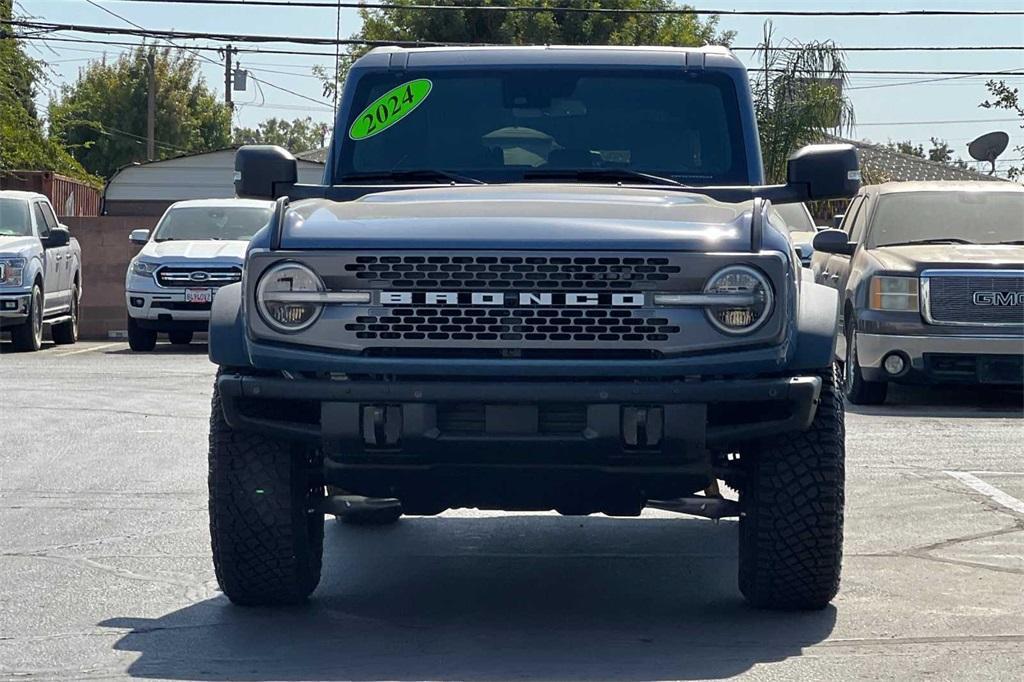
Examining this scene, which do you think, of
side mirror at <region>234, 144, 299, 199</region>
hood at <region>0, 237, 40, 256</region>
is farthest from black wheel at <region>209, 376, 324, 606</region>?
hood at <region>0, 237, 40, 256</region>

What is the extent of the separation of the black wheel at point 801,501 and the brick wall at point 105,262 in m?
22.3

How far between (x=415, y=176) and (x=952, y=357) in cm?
796

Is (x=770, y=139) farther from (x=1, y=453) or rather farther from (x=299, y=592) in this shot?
(x=299, y=592)

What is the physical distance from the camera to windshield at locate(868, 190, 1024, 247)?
595 inches

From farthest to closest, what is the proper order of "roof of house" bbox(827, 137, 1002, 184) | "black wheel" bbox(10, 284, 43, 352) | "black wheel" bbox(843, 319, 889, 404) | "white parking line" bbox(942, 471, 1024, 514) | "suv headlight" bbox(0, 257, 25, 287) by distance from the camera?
"roof of house" bbox(827, 137, 1002, 184)
"black wheel" bbox(10, 284, 43, 352)
"suv headlight" bbox(0, 257, 25, 287)
"black wheel" bbox(843, 319, 889, 404)
"white parking line" bbox(942, 471, 1024, 514)

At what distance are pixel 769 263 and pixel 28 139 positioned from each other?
45288 mm

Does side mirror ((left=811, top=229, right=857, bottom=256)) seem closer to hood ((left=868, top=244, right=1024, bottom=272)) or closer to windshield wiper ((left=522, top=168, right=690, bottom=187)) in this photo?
windshield wiper ((left=522, top=168, right=690, bottom=187))

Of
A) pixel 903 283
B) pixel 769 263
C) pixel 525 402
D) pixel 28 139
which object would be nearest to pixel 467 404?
pixel 525 402

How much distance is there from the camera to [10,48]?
42781 millimetres

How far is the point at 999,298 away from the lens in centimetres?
1425

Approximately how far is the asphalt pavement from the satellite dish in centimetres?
1575

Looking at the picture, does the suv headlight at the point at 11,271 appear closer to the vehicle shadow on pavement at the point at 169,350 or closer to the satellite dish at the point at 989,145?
the vehicle shadow on pavement at the point at 169,350

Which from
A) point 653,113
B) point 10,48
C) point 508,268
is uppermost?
point 10,48

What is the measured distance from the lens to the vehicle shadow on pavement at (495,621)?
5.66 m
